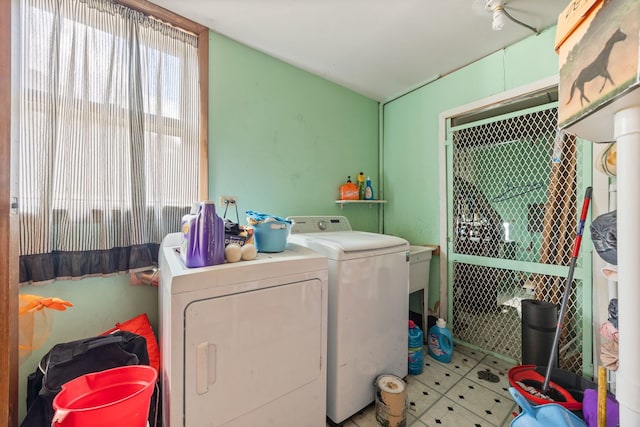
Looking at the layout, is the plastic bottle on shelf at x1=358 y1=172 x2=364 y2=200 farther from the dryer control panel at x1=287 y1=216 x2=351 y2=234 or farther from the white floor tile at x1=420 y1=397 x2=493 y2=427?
the white floor tile at x1=420 y1=397 x2=493 y2=427

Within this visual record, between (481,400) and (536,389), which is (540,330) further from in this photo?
(481,400)

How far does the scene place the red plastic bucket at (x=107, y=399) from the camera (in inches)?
33.6

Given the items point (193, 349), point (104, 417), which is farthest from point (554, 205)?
point (104, 417)

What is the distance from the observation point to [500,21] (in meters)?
1.64

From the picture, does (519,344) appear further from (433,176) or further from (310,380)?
(310,380)

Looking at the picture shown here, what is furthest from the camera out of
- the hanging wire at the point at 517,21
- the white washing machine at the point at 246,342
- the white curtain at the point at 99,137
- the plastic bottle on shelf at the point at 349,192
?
the plastic bottle on shelf at the point at 349,192

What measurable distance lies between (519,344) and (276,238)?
2206mm

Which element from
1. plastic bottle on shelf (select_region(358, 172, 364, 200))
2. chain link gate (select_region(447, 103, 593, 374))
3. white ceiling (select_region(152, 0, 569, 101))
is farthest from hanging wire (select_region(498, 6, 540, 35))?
plastic bottle on shelf (select_region(358, 172, 364, 200))

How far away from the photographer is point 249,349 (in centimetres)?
113

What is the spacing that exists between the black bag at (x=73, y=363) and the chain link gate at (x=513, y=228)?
246 cm

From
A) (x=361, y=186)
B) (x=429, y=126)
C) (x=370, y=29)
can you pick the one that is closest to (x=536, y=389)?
(x=361, y=186)

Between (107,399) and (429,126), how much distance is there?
3.02 m

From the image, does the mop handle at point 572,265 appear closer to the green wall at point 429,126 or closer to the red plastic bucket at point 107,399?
the green wall at point 429,126

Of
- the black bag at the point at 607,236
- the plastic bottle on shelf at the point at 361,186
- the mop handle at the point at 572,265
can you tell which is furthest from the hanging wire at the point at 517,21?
the plastic bottle on shelf at the point at 361,186
